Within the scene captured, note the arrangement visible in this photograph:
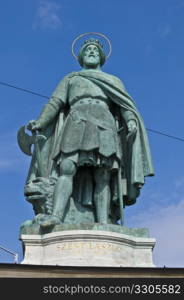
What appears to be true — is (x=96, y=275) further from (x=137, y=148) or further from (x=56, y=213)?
(x=137, y=148)

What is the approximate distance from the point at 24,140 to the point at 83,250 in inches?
155

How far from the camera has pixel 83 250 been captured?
15586 mm

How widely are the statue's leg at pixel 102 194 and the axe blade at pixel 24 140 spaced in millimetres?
1976

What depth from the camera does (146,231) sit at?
16.7 meters

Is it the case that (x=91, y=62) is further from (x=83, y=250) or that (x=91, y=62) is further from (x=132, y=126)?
(x=83, y=250)

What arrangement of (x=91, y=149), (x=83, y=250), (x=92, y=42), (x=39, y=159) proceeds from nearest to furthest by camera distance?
(x=83, y=250)
(x=91, y=149)
(x=39, y=159)
(x=92, y=42)

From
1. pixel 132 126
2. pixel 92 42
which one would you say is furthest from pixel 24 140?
pixel 92 42

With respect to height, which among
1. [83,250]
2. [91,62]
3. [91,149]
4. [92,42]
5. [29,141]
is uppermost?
[92,42]

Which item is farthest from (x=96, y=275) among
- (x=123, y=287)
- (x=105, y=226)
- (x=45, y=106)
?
(x=45, y=106)

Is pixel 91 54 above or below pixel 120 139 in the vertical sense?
above

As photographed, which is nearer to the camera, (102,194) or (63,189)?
(63,189)

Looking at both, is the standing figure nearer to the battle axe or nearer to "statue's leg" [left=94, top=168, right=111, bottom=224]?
"statue's leg" [left=94, top=168, right=111, bottom=224]

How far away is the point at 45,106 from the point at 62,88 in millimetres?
717

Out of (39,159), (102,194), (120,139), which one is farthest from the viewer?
(120,139)
